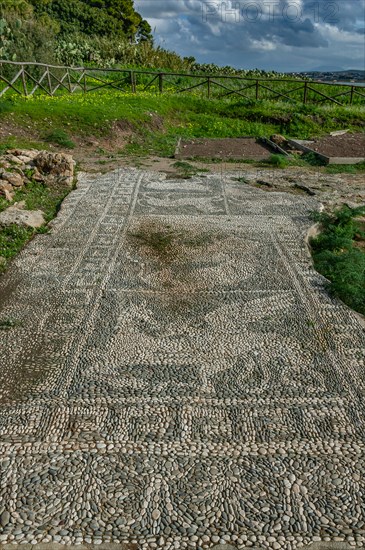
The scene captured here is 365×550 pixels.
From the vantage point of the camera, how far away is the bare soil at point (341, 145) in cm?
1386

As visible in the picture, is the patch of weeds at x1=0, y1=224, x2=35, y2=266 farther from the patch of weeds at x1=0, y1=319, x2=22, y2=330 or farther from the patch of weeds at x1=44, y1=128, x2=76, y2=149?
the patch of weeds at x1=44, y1=128, x2=76, y2=149

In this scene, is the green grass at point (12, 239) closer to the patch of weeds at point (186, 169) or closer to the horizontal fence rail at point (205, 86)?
the patch of weeds at point (186, 169)

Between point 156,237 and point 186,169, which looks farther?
point 186,169

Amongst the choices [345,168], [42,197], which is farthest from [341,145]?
[42,197]

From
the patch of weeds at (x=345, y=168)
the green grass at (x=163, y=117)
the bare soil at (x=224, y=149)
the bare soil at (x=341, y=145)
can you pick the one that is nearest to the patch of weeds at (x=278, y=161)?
the bare soil at (x=224, y=149)

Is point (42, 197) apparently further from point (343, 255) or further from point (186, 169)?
point (343, 255)

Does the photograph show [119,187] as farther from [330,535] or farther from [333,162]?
[330,535]

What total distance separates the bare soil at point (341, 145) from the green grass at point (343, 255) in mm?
5649

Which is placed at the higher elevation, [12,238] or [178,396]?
[12,238]

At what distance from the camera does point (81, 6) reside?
129ft

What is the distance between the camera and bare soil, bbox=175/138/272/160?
13391 millimetres

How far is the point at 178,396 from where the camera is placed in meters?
4.34

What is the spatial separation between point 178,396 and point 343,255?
373 cm

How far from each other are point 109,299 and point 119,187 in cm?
484
